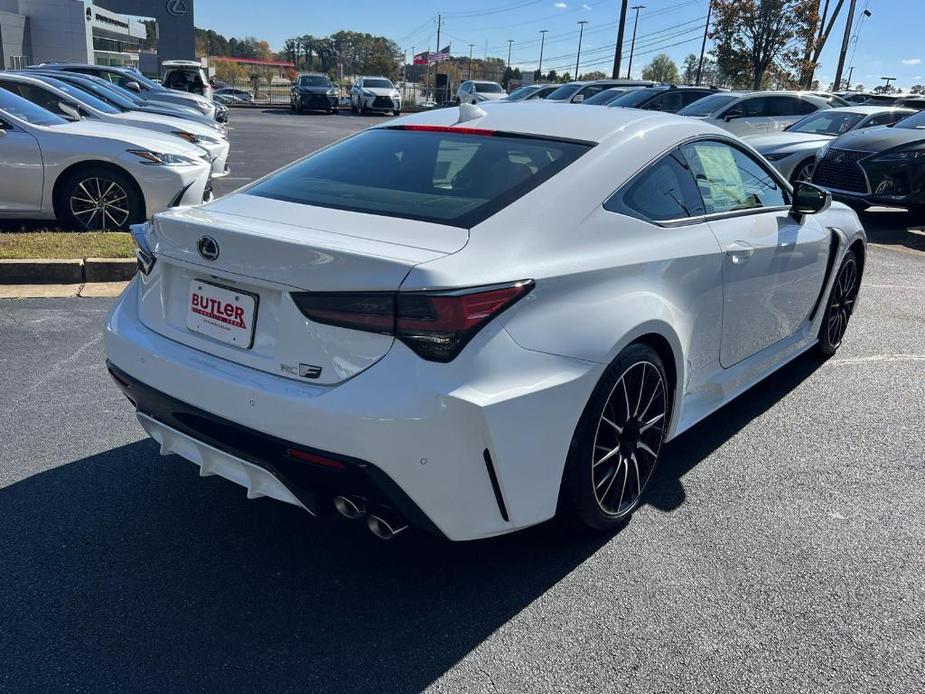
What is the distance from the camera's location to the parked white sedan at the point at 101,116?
32.9 ft

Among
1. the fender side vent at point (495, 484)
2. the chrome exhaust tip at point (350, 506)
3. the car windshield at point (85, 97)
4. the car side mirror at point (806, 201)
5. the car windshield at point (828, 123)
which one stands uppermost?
the car windshield at point (828, 123)

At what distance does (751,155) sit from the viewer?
4234 mm

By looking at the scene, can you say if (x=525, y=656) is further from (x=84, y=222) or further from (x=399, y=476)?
(x=84, y=222)

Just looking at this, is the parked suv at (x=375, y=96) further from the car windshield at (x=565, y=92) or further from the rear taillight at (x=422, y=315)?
the rear taillight at (x=422, y=315)


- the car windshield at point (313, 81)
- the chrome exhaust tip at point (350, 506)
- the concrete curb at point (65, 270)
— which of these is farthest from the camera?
the car windshield at point (313, 81)

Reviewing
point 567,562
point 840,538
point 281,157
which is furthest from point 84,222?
point 281,157

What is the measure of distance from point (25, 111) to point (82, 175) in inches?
39.1

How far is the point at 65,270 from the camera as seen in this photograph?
21.1 feet

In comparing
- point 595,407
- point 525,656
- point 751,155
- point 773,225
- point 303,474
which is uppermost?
point 751,155

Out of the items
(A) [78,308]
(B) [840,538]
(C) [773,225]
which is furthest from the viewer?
(A) [78,308]

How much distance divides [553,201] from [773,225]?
1.73m

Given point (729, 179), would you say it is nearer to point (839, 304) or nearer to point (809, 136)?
point (839, 304)

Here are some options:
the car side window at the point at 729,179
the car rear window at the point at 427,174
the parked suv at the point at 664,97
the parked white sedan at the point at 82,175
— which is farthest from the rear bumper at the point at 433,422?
the parked suv at the point at 664,97

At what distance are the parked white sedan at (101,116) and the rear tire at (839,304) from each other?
7.13 metres
